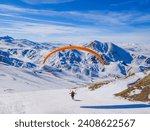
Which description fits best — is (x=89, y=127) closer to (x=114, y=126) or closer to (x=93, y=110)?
(x=114, y=126)

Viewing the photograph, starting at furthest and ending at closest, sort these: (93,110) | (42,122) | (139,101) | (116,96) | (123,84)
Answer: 1. (123,84)
2. (116,96)
3. (139,101)
4. (93,110)
5. (42,122)

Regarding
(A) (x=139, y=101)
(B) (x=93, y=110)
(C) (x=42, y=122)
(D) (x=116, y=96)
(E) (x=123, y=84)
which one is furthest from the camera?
(E) (x=123, y=84)

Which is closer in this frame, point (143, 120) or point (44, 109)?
point (143, 120)

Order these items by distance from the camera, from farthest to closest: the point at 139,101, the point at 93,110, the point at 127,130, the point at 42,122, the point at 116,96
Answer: the point at 116,96 → the point at 139,101 → the point at 93,110 → the point at 42,122 → the point at 127,130

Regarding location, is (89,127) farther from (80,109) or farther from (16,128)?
(80,109)

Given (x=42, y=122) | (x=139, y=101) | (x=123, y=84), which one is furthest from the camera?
(x=123, y=84)

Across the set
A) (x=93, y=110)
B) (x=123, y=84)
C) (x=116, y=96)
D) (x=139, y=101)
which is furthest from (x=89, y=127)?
(x=123, y=84)

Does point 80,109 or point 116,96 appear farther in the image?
point 116,96

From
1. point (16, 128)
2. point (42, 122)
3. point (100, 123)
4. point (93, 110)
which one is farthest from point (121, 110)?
point (16, 128)
